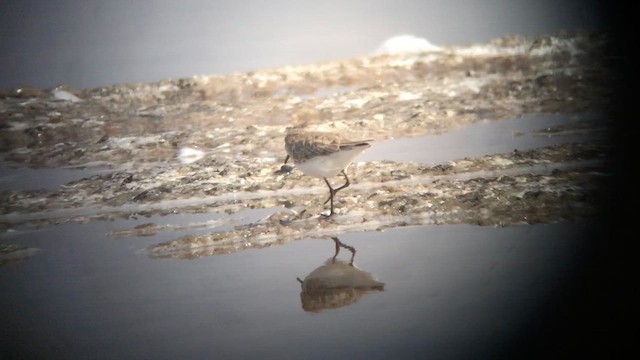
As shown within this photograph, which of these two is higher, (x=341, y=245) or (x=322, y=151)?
(x=322, y=151)

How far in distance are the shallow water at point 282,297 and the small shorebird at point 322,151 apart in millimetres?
439

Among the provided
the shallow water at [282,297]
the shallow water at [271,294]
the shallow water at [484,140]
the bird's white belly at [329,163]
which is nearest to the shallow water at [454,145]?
the shallow water at [484,140]

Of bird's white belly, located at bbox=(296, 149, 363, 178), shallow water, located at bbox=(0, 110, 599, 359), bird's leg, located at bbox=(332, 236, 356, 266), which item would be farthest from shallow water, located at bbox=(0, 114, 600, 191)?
bird's leg, located at bbox=(332, 236, 356, 266)

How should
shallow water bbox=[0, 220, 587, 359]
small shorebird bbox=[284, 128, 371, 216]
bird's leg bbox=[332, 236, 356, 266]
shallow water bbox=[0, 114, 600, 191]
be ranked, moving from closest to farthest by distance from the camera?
shallow water bbox=[0, 220, 587, 359], bird's leg bbox=[332, 236, 356, 266], small shorebird bbox=[284, 128, 371, 216], shallow water bbox=[0, 114, 600, 191]

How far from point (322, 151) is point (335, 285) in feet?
2.73

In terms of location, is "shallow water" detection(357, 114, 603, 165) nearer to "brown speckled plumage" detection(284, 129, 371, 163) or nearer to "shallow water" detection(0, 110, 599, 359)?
"brown speckled plumage" detection(284, 129, 371, 163)

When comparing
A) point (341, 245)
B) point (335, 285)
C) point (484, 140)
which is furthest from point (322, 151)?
point (484, 140)

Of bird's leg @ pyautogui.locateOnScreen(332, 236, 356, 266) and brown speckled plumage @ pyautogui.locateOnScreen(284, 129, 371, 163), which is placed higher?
brown speckled plumage @ pyautogui.locateOnScreen(284, 129, 371, 163)

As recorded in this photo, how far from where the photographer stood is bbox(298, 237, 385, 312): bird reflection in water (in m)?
2.74

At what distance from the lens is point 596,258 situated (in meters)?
2.99

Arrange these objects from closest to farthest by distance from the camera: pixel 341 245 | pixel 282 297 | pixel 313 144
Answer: pixel 282 297 < pixel 341 245 < pixel 313 144

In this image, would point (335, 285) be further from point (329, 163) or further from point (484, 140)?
point (484, 140)

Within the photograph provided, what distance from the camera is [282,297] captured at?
283cm

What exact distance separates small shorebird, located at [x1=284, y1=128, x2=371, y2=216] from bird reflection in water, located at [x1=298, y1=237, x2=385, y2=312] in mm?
562
